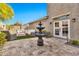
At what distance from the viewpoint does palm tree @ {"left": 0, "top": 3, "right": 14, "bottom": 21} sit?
163 inches

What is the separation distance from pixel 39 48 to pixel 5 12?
129 centimetres

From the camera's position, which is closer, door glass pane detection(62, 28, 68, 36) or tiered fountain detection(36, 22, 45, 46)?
tiered fountain detection(36, 22, 45, 46)

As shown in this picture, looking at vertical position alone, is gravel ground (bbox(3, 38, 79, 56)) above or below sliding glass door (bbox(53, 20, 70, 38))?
below

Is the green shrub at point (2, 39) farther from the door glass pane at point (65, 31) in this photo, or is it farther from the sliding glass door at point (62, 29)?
the door glass pane at point (65, 31)

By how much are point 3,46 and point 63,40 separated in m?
1.60

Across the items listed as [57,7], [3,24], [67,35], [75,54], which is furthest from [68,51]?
[3,24]

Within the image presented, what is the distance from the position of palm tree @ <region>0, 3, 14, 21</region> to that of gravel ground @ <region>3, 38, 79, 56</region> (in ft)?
2.20

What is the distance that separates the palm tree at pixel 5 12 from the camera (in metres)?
4.14

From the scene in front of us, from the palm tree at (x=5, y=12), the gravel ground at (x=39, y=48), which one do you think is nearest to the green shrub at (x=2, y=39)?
the gravel ground at (x=39, y=48)

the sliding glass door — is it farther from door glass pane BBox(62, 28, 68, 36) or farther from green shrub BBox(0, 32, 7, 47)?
green shrub BBox(0, 32, 7, 47)

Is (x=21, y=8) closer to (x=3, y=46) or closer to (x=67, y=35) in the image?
(x=3, y=46)

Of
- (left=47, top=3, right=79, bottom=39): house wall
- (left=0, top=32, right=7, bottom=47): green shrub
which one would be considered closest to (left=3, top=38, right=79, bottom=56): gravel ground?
(left=0, top=32, right=7, bottom=47): green shrub

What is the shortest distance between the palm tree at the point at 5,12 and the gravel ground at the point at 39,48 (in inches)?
26.4

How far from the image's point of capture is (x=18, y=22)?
4348 millimetres
